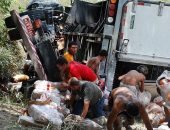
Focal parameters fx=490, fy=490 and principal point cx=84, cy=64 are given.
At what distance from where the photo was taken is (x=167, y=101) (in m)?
7.62

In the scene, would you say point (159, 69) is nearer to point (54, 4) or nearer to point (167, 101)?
point (167, 101)

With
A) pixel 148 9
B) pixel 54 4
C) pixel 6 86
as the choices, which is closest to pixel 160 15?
pixel 148 9

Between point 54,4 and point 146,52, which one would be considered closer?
point 146,52

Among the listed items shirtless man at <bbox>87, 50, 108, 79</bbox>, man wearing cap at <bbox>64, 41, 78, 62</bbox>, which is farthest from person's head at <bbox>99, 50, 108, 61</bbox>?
man wearing cap at <bbox>64, 41, 78, 62</bbox>

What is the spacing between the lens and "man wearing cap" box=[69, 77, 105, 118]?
22.1 feet

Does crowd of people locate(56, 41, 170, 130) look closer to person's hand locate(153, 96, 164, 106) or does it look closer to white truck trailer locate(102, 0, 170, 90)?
white truck trailer locate(102, 0, 170, 90)

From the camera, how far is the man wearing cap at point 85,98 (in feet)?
22.1

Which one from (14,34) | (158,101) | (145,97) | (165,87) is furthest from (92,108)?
(14,34)

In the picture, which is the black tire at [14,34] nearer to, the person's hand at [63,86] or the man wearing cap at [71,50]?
the man wearing cap at [71,50]

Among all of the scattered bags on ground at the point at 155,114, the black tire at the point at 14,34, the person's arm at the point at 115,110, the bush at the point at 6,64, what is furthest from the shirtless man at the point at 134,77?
the black tire at the point at 14,34

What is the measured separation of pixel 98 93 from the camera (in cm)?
702

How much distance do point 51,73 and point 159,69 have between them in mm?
1975

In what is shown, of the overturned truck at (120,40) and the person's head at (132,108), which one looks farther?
the overturned truck at (120,40)

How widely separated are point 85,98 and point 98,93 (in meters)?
0.34
